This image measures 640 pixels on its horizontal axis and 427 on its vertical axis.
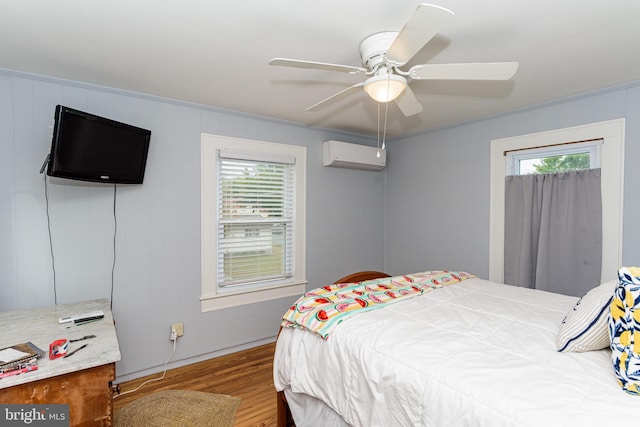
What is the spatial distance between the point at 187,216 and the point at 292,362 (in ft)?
5.42

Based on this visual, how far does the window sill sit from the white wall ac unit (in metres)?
1.42

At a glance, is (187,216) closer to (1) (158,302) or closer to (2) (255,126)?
(1) (158,302)

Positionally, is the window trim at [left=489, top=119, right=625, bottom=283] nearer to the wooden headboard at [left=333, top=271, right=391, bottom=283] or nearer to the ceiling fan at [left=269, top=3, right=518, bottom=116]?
the ceiling fan at [left=269, top=3, right=518, bottom=116]

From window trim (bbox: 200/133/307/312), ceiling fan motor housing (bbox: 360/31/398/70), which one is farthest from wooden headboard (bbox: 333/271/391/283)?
ceiling fan motor housing (bbox: 360/31/398/70)

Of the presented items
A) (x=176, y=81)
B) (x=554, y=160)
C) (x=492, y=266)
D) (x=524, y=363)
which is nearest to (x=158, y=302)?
(x=176, y=81)

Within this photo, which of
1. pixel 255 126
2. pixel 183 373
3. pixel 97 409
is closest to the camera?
pixel 97 409

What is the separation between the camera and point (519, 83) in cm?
233

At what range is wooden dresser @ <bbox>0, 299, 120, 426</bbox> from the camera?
1262 millimetres

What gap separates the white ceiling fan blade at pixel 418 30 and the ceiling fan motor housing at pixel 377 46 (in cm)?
17

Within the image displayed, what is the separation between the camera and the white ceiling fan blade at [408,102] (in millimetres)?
1935

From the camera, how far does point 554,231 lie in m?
2.71

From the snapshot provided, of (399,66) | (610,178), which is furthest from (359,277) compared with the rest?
(610,178)

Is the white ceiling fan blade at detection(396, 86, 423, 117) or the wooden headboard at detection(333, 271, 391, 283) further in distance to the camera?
the wooden headboard at detection(333, 271, 391, 283)

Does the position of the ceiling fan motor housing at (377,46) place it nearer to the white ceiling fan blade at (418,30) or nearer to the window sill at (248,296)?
the white ceiling fan blade at (418,30)
